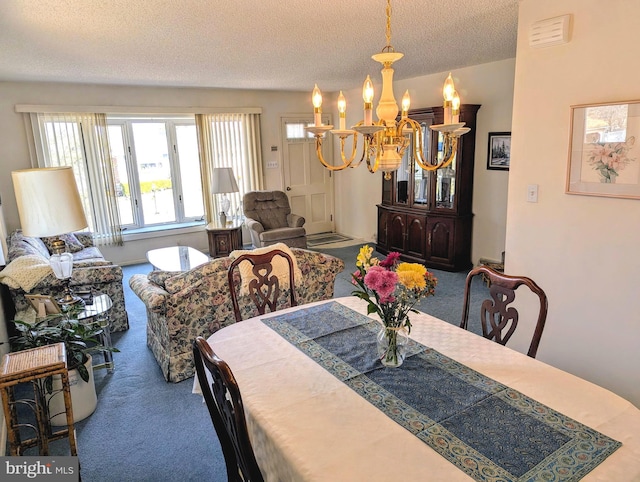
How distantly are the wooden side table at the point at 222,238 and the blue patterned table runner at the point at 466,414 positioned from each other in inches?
164

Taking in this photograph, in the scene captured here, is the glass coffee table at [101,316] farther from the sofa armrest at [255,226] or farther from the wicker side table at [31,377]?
the sofa armrest at [255,226]

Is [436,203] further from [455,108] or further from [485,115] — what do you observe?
[455,108]

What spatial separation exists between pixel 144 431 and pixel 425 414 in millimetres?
1853

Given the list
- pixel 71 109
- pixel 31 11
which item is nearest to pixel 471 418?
pixel 31 11

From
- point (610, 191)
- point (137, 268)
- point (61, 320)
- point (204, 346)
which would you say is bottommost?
point (137, 268)

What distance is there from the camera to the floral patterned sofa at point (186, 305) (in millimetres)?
2764

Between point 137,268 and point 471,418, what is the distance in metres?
5.58

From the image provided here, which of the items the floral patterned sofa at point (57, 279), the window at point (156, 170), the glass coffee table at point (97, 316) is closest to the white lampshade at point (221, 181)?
the window at point (156, 170)

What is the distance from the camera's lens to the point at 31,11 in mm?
2633

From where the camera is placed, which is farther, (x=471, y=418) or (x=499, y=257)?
(x=499, y=257)

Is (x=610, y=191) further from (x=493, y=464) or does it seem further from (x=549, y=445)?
(x=493, y=464)

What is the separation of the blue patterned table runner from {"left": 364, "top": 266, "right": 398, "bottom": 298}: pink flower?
33 centimetres

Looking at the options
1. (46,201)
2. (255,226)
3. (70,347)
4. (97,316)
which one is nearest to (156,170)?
(255,226)

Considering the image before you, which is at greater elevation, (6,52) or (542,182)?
(6,52)
